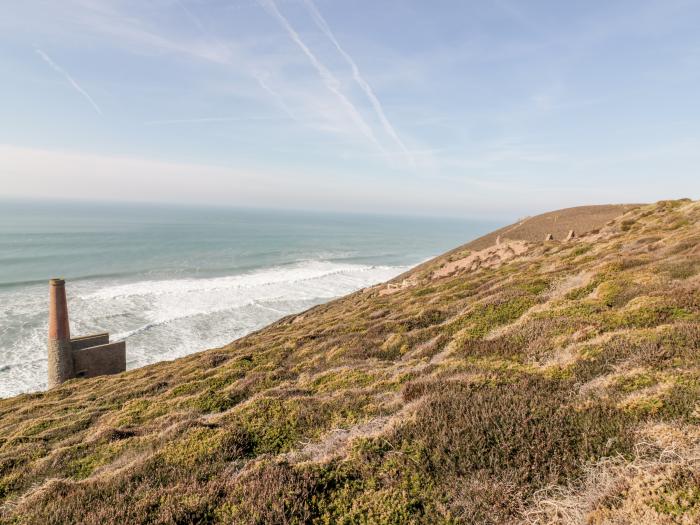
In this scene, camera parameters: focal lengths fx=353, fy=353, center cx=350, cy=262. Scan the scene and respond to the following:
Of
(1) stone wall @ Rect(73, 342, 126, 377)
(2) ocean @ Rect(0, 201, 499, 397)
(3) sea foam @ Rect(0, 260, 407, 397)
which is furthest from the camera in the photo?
(2) ocean @ Rect(0, 201, 499, 397)

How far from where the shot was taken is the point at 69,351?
3189 centimetres

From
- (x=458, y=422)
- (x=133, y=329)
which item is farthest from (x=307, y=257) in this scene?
(x=458, y=422)

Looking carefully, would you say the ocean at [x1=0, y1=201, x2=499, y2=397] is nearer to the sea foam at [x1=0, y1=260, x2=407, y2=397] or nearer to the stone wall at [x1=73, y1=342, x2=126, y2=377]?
the sea foam at [x1=0, y1=260, x2=407, y2=397]

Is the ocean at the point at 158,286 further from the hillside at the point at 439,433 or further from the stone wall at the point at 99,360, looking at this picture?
the hillside at the point at 439,433

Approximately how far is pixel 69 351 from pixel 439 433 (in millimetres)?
37118

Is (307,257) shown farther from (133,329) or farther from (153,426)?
(153,426)

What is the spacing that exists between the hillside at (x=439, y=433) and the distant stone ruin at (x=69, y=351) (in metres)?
18.6

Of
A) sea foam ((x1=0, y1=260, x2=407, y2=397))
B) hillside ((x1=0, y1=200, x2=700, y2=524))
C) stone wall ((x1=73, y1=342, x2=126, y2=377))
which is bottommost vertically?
sea foam ((x1=0, y1=260, x2=407, y2=397))

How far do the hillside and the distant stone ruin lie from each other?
18.6 metres

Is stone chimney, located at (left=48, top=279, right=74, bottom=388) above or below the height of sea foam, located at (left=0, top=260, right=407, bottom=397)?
above

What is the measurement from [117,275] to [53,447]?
81372mm

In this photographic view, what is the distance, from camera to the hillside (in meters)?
5.38

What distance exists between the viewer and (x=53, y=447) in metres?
12.3

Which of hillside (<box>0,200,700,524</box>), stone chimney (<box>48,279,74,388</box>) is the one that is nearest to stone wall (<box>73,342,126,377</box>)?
stone chimney (<box>48,279,74,388</box>)
